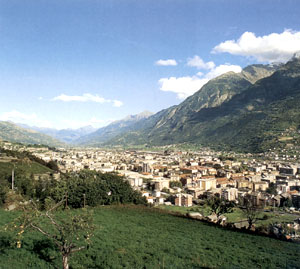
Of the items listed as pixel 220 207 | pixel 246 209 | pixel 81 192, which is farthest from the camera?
pixel 220 207

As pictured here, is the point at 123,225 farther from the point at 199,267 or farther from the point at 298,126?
the point at 298,126

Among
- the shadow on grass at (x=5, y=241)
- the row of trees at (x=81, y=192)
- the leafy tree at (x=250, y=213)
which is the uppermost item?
the shadow on grass at (x=5, y=241)

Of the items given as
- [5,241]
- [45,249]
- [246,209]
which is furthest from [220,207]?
[5,241]

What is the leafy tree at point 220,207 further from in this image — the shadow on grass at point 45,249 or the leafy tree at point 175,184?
the leafy tree at point 175,184

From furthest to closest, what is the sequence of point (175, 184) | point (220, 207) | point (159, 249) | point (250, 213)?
point (175, 184)
point (220, 207)
point (250, 213)
point (159, 249)

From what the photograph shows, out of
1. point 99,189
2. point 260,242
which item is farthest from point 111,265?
point 99,189

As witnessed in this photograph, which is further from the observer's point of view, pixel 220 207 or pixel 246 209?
pixel 220 207

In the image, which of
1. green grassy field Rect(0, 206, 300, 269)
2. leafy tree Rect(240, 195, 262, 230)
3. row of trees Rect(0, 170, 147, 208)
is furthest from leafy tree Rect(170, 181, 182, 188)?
green grassy field Rect(0, 206, 300, 269)

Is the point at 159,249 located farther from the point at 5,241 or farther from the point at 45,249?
the point at 5,241

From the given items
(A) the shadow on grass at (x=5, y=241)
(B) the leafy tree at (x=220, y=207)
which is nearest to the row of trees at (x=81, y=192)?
(B) the leafy tree at (x=220, y=207)

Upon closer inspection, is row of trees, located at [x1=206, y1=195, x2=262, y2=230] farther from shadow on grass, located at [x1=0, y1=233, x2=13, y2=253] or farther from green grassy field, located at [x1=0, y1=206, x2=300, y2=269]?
shadow on grass, located at [x1=0, y1=233, x2=13, y2=253]
